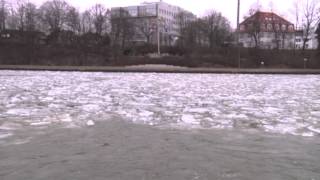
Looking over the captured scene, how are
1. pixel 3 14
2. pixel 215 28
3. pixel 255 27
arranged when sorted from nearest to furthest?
pixel 255 27, pixel 3 14, pixel 215 28

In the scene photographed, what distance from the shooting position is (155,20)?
104m

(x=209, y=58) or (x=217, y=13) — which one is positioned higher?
(x=217, y=13)

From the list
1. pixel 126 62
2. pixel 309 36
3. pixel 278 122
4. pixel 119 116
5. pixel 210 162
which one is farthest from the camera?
pixel 309 36

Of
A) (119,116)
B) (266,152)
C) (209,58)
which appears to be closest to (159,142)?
(266,152)

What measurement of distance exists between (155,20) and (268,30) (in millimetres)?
24640

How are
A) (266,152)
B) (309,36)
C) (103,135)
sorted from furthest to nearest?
(309,36), (103,135), (266,152)

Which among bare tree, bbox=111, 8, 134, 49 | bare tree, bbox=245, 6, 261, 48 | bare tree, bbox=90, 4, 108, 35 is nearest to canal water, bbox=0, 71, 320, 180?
bare tree, bbox=245, 6, 261, 48

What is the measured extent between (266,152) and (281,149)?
399 mm

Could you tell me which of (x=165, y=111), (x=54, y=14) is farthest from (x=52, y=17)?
(x=165, y=111)

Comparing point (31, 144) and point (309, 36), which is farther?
point (309, 36)

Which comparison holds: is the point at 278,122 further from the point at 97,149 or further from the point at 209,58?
the point at 209,58

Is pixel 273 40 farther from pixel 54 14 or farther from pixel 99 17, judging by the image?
pixel 54 14

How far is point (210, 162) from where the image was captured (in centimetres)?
741

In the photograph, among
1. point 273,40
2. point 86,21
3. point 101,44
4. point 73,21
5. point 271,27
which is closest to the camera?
point 101,44
